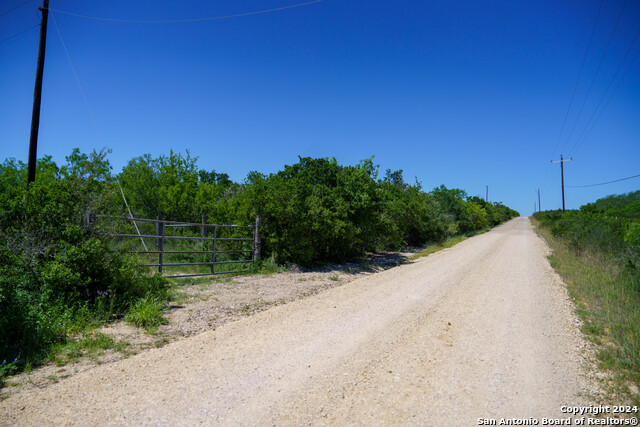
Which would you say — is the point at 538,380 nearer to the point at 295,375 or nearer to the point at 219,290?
the point at 295,375

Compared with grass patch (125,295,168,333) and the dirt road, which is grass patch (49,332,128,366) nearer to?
the dirt road

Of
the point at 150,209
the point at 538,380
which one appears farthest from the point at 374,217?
the point at 150,209

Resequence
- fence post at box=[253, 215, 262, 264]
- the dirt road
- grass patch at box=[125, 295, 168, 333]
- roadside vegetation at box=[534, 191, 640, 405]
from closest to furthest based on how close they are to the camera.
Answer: the dirt road
roadside vegetation at box=[534, 191, 640, 405]
grass patch at box=[125, 295, 168, 333]
fence post at box=[253, 215, 262, 264]

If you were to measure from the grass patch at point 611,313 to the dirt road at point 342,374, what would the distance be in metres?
0.32

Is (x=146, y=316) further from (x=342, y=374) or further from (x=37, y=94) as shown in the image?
(x=37, y=94)

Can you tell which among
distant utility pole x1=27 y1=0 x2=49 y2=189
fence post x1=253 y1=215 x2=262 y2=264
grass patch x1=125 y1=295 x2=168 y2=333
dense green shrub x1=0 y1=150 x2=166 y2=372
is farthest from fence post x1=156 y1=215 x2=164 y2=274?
fence post x1=253 y1=215 x2=262 y2=264

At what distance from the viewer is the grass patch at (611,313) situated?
4.23m

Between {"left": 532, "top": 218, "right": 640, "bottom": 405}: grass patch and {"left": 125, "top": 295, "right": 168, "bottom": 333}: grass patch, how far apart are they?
6.56 m

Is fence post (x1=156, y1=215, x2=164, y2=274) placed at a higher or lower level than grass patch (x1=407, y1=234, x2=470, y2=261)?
higher

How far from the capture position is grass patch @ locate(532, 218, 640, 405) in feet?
13.9

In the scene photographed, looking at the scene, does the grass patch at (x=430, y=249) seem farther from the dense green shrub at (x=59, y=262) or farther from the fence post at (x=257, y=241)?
the dense green shrub at (x=59, y=262)

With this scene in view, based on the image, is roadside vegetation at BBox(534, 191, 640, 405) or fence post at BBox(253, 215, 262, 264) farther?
fence post at BBox(253, 215, 262, 264)

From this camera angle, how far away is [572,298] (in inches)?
342

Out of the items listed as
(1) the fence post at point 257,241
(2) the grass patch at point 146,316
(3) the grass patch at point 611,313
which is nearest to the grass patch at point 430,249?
(3) the grass patch at point 611,313
